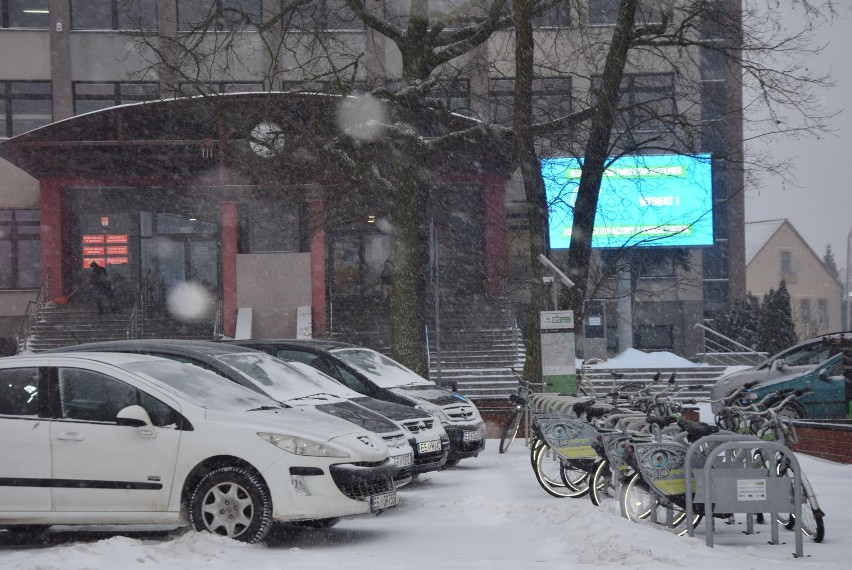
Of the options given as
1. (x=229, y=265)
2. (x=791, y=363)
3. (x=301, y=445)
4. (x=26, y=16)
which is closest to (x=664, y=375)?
(x=791, y=363)

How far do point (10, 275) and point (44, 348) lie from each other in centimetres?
686

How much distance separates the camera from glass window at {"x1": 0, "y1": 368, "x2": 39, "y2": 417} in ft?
29.7

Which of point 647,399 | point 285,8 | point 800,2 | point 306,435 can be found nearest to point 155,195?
point 285,8

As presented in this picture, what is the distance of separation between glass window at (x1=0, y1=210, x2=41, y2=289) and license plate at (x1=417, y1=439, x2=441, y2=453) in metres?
26.1

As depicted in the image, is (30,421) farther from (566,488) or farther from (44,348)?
(44,348)

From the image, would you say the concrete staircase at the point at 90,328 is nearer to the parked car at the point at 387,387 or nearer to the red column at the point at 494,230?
the red column at the point at 494,230

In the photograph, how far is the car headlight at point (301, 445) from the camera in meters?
8.58

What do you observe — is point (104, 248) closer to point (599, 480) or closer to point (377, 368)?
point (377, 368)

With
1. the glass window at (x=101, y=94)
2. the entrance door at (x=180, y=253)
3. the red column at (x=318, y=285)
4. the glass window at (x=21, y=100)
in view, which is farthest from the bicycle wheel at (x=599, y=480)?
the glass window at (x=21, y=100)

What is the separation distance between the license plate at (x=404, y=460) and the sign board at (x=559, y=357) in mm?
7379

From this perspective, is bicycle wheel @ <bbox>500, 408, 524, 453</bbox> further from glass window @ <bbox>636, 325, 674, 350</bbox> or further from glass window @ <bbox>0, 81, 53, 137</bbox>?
glass window @ <bbox>636, 325, 674, 350</bbox>

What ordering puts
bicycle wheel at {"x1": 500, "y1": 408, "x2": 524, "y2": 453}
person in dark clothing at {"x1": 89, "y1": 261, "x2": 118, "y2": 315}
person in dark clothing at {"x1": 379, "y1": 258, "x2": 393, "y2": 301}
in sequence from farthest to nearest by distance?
person in dark clothing at {"x1": 379, "y1": 258, "x2": 393, "y2": 301}, person in dark clothing at {"x1": 89, "y1": 261, "x2": 118, "y2": 315}, bicycle wheel at {"x1": 500, "y1": 408, "x2": 524, "y2": 453}

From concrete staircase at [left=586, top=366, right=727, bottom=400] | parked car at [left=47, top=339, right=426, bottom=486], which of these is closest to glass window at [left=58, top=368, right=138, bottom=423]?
parked car at [left=47, top=339, right=426, bottom=486]

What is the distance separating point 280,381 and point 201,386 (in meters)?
1.41
